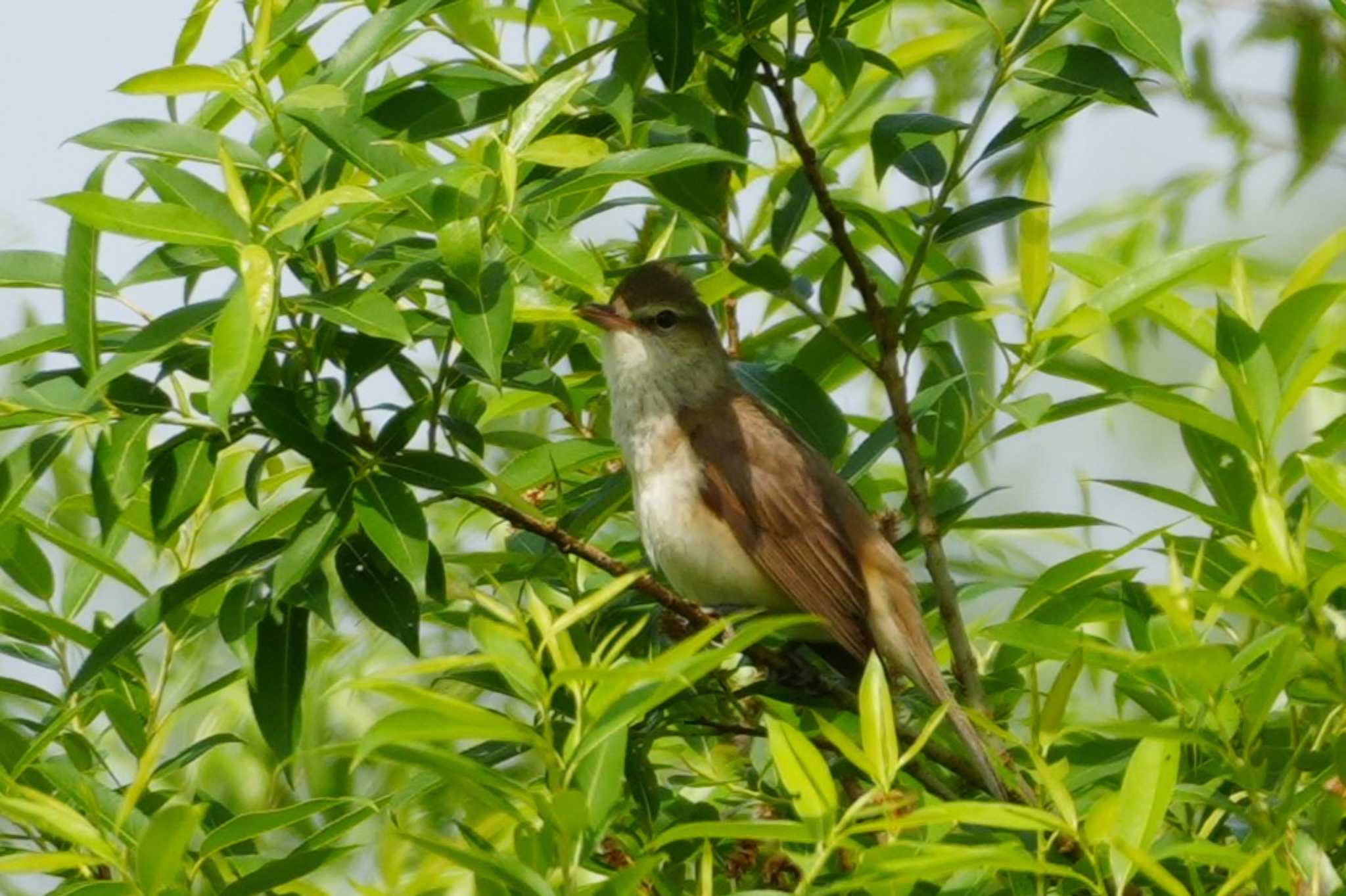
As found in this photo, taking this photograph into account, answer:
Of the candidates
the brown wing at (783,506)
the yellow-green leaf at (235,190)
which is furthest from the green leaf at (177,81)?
the brown wing at (783,506)

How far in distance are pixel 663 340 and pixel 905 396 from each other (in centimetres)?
152

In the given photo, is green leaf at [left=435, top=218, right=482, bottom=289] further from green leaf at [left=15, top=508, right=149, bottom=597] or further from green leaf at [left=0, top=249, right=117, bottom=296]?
green leaf at [left=15, top=508, right=149, bottom=597]

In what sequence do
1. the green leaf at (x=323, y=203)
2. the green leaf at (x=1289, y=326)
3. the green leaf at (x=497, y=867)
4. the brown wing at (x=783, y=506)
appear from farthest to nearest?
the brown wing at (x=783, y=506) → the green leaf at (x=1289, y=326) → the green leaf at (x=323, y=203) → the green leaf at (x=497, y=867)

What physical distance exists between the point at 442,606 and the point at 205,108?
91 centimetres

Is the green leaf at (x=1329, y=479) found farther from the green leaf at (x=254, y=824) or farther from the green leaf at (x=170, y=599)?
the green leaf at (x=170, y=599)

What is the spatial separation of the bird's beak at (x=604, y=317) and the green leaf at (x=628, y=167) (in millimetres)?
816

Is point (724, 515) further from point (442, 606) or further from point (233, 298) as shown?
point (233, 298)

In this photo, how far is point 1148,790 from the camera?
234 cm

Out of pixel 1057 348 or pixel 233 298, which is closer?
pixel 233 298

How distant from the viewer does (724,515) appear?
4.59 meters

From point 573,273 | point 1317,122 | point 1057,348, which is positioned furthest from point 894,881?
point 1317,122

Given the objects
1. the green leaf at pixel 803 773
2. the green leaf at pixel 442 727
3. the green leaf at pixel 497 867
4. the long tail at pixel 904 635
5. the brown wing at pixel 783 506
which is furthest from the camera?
the brown wing at pixel 783 506

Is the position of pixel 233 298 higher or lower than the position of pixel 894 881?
higher

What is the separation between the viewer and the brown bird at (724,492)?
4234 mm
